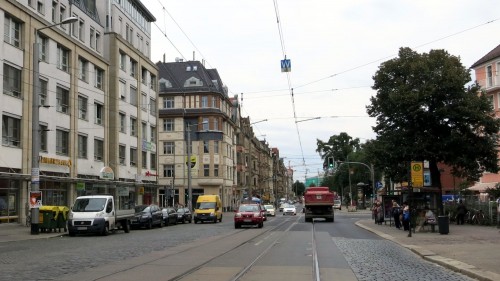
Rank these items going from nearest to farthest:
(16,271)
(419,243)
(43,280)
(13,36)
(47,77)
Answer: (43,280), (16,271), (419,243), (13,36), (47,77)

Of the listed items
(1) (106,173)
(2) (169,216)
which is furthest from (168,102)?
A: (2) (169,216)

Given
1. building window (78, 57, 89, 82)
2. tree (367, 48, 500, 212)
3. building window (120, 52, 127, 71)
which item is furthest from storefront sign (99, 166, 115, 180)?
tree (367, 48, 500, 212)

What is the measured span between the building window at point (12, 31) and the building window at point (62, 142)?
8010 millimetres

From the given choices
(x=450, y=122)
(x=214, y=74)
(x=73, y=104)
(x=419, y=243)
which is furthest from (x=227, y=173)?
(x=419, y=243)

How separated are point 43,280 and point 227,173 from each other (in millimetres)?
75999

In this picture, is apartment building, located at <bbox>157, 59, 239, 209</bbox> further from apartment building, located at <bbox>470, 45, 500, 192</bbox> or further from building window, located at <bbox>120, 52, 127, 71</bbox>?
apartment building, located at <bbox>470, 45, 500, 192</bbox>

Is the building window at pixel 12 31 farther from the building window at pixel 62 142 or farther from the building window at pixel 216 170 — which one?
the building window at pixel 216 170

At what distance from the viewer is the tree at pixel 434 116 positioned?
118 feet

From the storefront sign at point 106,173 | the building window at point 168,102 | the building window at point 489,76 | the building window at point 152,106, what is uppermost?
the building window at point 168,102

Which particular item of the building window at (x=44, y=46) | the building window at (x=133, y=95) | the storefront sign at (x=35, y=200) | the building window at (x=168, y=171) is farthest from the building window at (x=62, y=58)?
the building window at (x=168, y=171)

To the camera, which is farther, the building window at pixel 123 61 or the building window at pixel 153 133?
the building window at pixel 153 133

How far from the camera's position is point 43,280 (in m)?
11.5

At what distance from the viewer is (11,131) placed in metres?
34.8

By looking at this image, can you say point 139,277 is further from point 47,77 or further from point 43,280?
point 47,77
